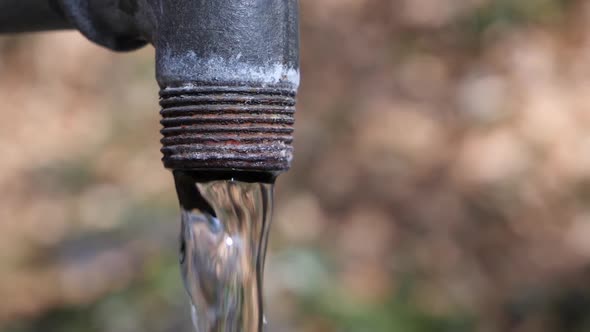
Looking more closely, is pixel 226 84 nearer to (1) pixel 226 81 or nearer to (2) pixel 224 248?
(1) pixel 226 81

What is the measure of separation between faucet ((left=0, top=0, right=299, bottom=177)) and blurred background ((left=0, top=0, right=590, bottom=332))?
5.98 ft

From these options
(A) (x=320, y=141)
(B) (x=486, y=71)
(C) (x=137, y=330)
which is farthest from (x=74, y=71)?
(B) (x=486, y=71)

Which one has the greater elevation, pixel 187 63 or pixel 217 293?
pixel 187 63

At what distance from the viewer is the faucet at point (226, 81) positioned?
82cm

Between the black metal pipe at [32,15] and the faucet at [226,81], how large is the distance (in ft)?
0.48

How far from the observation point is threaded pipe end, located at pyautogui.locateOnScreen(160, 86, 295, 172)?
819 mm

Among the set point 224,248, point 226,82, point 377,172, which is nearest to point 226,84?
point 226,82

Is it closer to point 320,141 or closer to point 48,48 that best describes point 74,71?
point 48,48

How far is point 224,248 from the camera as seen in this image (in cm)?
95

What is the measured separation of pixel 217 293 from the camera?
3.27ft

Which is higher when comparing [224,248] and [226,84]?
[226,84]

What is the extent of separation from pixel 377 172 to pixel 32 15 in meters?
2.42

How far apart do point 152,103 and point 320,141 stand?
0.61m

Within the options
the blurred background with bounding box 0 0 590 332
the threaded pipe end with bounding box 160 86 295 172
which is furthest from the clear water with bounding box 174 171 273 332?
the blurred background with bounding box 0 0 590 332
